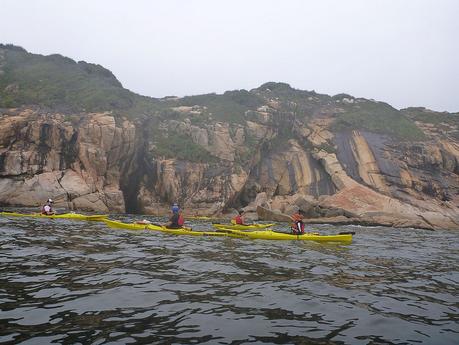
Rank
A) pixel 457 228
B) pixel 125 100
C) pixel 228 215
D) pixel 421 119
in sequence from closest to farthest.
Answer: pixel 457 228, pixel 228 215, pixel 125 100, pixel 421 119

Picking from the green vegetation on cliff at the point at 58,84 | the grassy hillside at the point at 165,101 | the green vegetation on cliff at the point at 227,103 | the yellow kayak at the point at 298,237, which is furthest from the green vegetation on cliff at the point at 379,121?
the yellow kayak at the point at 298,237

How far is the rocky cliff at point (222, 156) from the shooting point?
33812 mm

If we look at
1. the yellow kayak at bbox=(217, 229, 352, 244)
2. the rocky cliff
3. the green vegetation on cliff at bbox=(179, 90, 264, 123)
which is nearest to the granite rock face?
the rocky cliff

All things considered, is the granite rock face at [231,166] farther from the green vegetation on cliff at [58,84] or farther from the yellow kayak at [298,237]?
the yellow kayak at [298,237]

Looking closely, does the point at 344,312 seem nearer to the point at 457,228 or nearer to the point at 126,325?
the point at 126,325

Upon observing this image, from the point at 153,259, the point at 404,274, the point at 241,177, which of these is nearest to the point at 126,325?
the point at 153,259

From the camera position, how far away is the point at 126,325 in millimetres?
5172

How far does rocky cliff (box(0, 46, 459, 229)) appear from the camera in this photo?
3381 centimetres

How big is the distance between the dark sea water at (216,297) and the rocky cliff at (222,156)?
23.1 m

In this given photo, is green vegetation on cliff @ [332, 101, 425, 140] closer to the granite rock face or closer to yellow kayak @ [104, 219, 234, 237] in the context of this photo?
the granite rock face

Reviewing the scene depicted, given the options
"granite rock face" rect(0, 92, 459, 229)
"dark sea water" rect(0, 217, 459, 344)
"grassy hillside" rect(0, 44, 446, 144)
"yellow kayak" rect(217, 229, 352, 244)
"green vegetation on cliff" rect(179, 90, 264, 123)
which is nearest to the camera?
"dark sea water" rect(0, 217, 459, 344)

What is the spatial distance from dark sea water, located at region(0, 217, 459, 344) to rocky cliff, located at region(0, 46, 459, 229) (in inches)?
909

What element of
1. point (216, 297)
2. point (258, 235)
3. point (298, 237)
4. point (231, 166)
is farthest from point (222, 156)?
point (216, 297)

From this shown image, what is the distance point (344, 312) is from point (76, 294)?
14.8 ft
